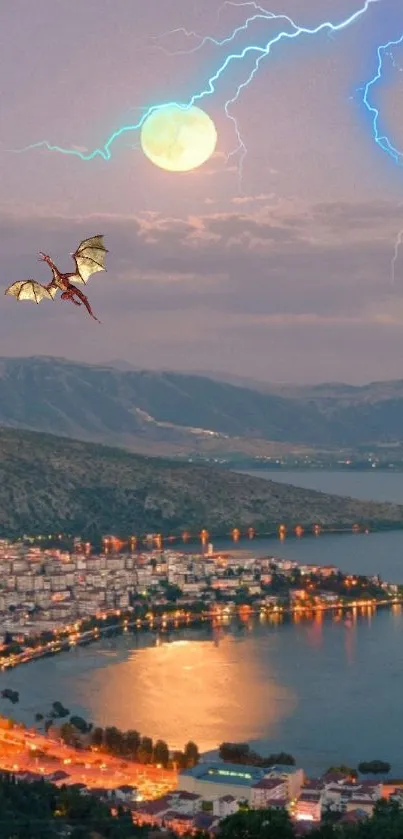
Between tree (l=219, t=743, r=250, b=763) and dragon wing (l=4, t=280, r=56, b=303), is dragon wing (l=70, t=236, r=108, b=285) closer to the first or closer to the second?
dragon wing (l=4, t=280, r=56, b=303)

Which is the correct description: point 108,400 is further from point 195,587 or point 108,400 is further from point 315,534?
point 195,587

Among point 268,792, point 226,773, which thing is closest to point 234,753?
point 226,773

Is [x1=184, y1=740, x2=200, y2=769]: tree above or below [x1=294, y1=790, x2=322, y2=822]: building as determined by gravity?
above

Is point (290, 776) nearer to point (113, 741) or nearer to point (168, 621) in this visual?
point (113, 741)

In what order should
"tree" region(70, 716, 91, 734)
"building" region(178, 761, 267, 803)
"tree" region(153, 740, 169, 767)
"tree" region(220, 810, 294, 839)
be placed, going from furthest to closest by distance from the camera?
1. "tree" region(70, 716, 91, 734)
2. "tree" region(153, 740, 169, 767)
3. "building" region(178, 761, 267, 803)
4. "tree" region(220, 810, 294, 839)

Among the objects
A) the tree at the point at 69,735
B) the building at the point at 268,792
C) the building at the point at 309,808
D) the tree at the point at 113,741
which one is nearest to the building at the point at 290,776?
the building at the point at 268,792

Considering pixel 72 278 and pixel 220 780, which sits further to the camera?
pixel 220 780

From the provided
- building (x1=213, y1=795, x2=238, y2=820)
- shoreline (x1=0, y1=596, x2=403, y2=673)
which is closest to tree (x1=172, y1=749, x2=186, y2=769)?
building (x1=213, y1=795, x2=238, y2=820)
